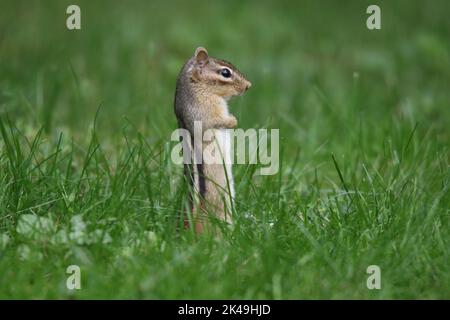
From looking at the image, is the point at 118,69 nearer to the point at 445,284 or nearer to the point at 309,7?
the point at 309,7

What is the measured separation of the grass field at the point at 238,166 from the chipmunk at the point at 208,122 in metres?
0.12

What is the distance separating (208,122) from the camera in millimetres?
4496

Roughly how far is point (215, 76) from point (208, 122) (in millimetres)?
285

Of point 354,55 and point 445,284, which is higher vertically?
point 354,55

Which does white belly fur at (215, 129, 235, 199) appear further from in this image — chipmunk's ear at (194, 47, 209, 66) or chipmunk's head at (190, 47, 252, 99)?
chipmunk's ear at (194, 47, 209, 66)

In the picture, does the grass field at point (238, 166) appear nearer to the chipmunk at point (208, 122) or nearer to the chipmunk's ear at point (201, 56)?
the chipmunk at point (208, 122)

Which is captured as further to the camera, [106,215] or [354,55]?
[354,55]

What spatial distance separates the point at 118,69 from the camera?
7.61 m

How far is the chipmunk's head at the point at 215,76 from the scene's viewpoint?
4598 millimetres

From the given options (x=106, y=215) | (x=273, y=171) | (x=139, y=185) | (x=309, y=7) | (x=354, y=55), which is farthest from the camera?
(x=309, y=7)

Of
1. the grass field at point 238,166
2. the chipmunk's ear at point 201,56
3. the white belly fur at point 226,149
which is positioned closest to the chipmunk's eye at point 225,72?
the chipmunk's ear at point 201,56

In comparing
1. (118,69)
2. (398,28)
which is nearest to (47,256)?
(118,69)

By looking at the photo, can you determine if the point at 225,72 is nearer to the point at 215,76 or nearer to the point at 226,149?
the point at 215,76

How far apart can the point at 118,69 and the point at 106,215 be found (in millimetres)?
3676
